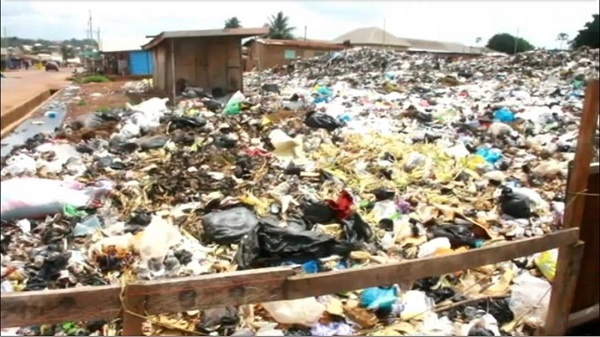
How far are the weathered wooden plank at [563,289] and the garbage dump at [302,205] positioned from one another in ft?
1.10

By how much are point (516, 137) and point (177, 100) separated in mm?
6786

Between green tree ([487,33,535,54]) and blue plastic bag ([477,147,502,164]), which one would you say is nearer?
blue plastic bag ([477,147,502,164])

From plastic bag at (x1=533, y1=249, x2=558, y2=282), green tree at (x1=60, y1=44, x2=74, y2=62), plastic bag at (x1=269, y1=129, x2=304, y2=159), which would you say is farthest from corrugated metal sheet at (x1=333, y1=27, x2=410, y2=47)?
green tree at (x1=60, y1=44, x2=74, y2=62)

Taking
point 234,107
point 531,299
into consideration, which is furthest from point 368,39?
point 531,299

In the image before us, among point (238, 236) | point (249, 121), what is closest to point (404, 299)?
point (238, 236)

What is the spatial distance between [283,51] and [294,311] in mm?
22461

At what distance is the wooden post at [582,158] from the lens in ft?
6.49

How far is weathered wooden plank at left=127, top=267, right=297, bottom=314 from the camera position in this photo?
142cm

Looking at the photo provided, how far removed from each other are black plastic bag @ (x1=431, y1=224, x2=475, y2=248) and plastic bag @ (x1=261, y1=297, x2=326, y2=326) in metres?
1.57

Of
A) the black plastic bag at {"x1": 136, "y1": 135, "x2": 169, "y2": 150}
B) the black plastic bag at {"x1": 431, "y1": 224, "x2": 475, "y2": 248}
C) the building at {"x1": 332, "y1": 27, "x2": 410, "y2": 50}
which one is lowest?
the black plastic bag at {"x1": 431, "y1": 224, "x2": 475, "y2": 248}

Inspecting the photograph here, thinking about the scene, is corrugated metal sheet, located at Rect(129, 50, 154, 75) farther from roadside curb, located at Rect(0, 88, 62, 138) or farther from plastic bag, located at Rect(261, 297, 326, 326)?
roadside curb, located at Rect(0, 88, 62, 138)

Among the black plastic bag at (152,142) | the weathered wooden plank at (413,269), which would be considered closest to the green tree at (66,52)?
the weathered wooden plank at (413,269)

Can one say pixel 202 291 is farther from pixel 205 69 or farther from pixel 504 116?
pixel 205 69

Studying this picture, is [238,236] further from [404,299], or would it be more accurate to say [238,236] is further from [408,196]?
[408,196]
